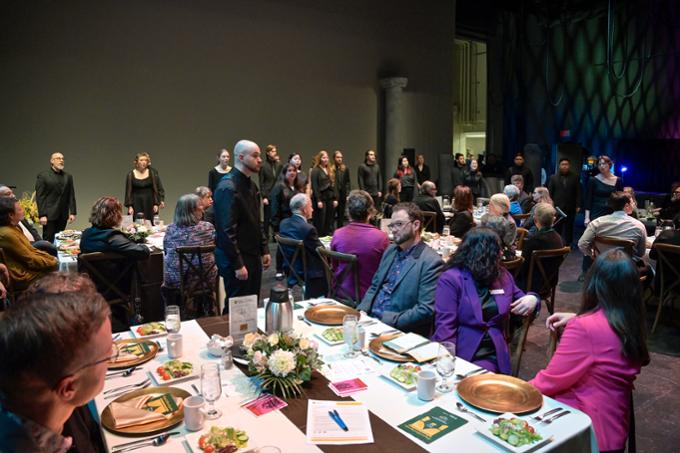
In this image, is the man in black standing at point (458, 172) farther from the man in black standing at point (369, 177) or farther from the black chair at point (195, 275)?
the black chair at point (195, 275)

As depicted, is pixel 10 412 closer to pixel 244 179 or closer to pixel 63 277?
pixel 63 277

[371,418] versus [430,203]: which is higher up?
[430,203]

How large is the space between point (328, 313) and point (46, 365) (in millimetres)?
1797

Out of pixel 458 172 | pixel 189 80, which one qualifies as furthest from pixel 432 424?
pixel 458 172

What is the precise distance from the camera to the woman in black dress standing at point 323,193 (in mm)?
8656

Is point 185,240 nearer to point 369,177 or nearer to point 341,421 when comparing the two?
point 341,421

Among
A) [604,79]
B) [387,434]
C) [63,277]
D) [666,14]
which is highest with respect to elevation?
[666,14]

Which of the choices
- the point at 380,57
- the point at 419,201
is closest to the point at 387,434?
the point at 419,201

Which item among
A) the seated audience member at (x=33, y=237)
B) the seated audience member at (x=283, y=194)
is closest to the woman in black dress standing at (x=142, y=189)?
the seated audience member at (x=33, y=237)

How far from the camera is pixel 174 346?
2.29 meters

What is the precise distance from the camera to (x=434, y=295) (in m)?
2.94

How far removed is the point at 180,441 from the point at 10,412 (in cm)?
61

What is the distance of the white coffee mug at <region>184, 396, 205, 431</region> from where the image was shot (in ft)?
5.57

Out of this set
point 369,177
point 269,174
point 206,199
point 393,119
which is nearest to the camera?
point 206,199
